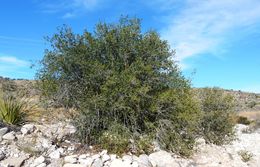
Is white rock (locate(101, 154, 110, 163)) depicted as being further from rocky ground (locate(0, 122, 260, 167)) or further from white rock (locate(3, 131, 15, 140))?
white rock (locate(3, 131, 15, 140))

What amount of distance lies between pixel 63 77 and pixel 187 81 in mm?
4025

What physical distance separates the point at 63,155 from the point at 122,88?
8.18 ft

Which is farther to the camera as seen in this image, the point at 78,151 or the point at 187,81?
the point at 187,81

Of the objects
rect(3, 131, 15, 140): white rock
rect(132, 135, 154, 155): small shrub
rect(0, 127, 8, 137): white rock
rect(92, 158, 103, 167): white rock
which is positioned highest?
rect(0, 127, 8, 137): white rock

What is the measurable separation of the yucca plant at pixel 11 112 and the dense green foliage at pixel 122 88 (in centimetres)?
127

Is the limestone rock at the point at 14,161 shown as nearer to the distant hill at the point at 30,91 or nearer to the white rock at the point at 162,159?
the distant hill at the point at 30,91

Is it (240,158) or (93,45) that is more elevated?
(93,45)

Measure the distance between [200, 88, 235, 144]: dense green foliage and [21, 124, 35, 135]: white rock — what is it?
7358 millimetres

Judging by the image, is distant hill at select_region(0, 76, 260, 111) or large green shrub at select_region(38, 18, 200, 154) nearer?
large green shrub at select_region(38, 18, 200, 154)

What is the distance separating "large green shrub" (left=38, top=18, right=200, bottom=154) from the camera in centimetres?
1152

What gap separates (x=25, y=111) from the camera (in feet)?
44.7

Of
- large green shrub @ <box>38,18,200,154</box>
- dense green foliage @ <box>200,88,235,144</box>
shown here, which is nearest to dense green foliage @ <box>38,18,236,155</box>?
large green shrub @ <box>38,18,200,154</box>

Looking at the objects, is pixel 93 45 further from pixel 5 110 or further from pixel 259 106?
pixel 259 106

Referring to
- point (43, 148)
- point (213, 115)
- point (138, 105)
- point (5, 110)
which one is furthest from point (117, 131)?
point (213, 115)
